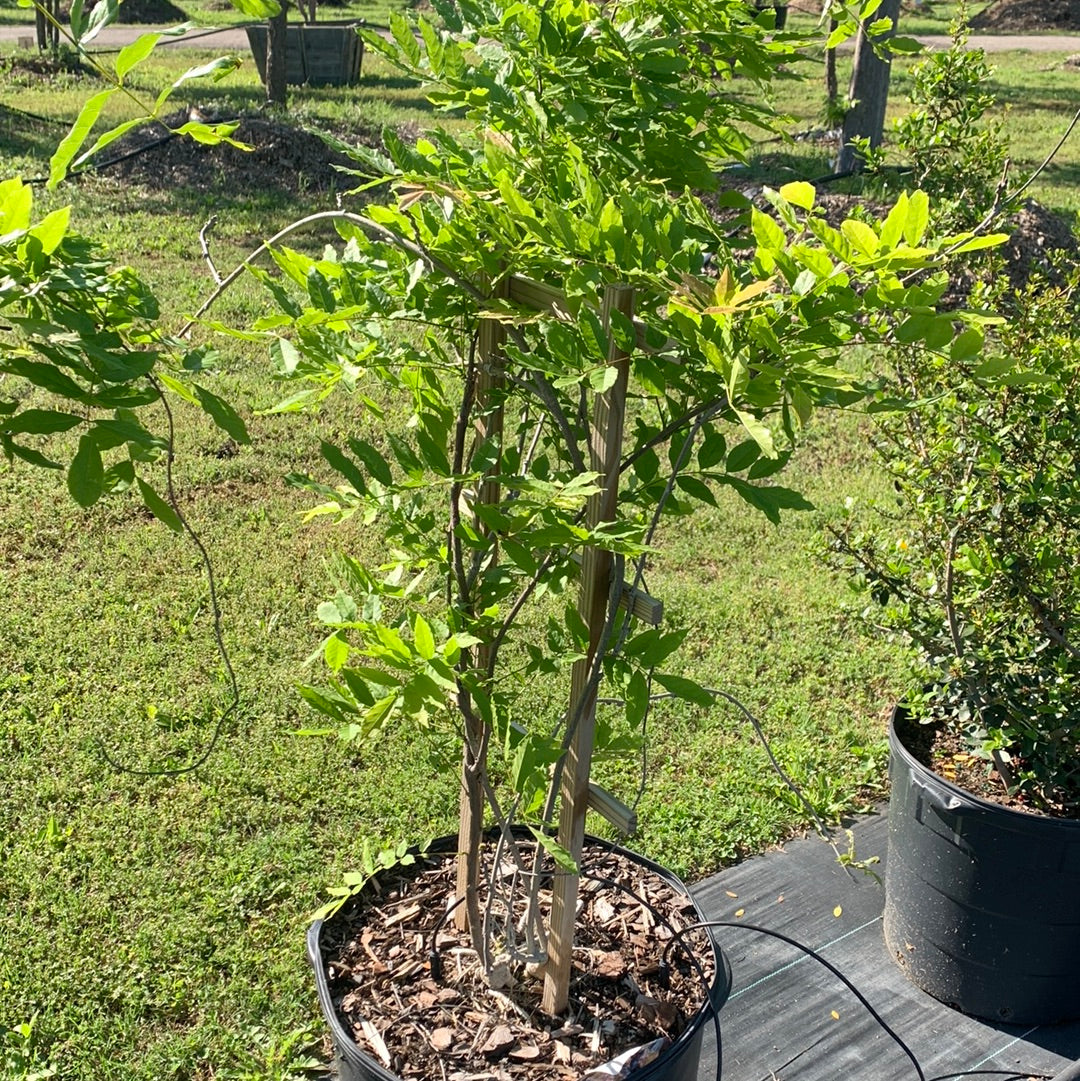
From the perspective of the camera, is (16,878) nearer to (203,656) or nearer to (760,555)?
(203,656)

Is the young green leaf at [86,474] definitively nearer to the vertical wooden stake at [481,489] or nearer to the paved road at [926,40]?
→ the vertical wooden stake at [481,489]

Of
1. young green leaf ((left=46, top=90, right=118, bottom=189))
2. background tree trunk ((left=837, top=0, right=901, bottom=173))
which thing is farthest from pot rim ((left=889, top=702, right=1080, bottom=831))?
background tree trunk ((left=837, top=0, right=901, bottom=173))

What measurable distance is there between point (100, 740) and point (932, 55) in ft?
10.5

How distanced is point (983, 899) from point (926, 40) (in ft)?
84.5

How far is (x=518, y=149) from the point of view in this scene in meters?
1.80

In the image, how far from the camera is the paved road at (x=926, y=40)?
66.5 feet

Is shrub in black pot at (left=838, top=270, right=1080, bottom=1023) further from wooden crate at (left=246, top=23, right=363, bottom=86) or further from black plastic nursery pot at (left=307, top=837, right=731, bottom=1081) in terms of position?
wooden crate at (left=246, top=23, right=363, bottom=86)

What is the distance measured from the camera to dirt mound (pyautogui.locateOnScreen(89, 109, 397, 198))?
9945mm

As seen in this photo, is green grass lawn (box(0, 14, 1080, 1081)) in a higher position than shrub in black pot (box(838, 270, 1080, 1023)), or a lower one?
lower

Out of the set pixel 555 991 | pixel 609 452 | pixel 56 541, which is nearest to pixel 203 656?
pixel 56 541

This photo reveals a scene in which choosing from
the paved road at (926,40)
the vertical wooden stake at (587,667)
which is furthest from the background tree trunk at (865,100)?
the vertical wooden stake at (587,667)

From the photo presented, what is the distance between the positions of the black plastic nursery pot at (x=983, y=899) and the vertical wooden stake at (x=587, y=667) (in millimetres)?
1147

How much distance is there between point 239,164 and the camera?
411 inches

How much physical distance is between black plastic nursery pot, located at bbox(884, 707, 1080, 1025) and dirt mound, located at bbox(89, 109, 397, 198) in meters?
8.20
